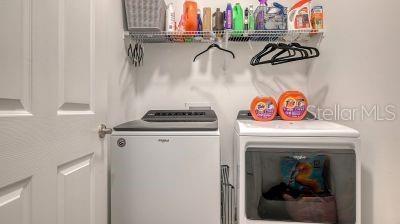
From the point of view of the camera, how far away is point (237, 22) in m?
1.72

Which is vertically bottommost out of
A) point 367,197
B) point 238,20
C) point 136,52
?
point 367,197

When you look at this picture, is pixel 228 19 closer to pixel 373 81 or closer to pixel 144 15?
pixel 144 15

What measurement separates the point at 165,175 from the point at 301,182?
2.53ft

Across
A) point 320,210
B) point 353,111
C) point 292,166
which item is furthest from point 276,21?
point 320,210

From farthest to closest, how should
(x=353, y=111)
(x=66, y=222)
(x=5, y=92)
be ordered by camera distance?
(x=353, y=111)
(x=66, y=222)
(x=5, y=92)

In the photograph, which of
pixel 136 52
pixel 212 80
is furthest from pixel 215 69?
pixel 136 52

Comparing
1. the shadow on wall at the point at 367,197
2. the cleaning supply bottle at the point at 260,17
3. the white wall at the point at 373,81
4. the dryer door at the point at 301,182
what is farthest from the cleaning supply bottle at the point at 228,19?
the shadow on wall at the point at 367,197

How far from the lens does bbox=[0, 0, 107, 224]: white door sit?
A: 2.08 feet

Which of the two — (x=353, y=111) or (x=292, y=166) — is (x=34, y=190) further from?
(x=353, y=111)

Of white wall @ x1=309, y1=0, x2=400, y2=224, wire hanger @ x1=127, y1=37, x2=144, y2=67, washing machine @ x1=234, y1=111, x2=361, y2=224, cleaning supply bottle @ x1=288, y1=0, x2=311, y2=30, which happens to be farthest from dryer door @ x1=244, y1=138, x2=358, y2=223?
wire hanger @ x1=127, y1=37, x2=144, y2=67

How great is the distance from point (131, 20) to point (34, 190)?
1.30m

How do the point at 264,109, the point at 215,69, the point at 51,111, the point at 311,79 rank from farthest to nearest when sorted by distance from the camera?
the point at 215,69 → the point at 311,79 → the point at 264,109 → the point at 51,111

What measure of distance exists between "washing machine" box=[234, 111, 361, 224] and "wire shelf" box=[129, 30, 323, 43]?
31.3 inches

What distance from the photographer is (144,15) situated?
1.64m
